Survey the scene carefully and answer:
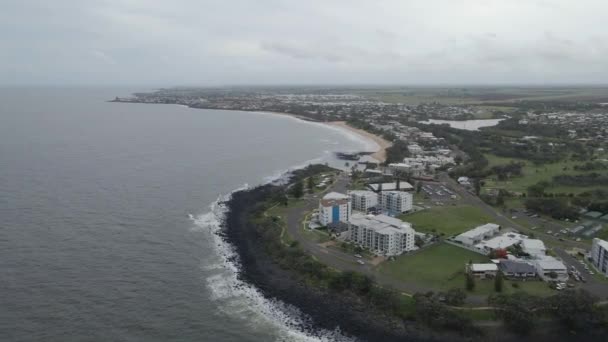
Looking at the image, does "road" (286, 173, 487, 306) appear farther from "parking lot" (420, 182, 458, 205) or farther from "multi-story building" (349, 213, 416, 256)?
"parking lot" (420, 182, 458, 205)

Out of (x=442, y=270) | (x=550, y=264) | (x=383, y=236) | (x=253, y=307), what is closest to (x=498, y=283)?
(x=442, y=270)

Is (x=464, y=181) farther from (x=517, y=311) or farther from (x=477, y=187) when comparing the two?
(x=517, y=311)

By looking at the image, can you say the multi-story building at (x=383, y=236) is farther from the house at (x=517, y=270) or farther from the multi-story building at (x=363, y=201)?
the multi-story building at (x=363, y=201)

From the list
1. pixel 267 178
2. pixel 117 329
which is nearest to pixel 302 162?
pixel 267 178

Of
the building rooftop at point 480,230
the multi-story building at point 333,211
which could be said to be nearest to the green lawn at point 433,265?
the building rooftop at point 480,230

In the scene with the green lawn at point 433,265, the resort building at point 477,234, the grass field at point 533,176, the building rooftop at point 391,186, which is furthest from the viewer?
the grass field at point 533,176

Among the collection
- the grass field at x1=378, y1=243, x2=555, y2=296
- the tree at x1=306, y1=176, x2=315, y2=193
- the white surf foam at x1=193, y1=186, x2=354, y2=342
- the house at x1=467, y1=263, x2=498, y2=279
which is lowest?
the white surf foam at x1=193, y1=186, x2=354, y2=342

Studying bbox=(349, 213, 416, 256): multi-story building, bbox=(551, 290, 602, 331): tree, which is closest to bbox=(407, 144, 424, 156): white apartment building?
bbox=(349, 213, 416, 256): multi-story building

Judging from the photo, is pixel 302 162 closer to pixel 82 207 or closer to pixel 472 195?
pixel 472 195
